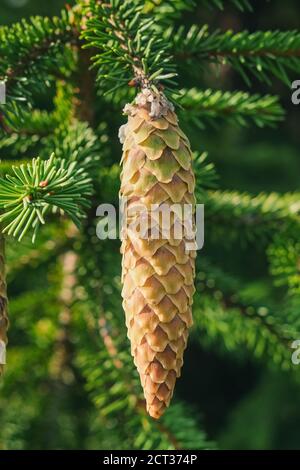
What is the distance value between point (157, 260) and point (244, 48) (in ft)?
1.41

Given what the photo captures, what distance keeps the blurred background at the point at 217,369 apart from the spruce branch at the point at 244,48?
0.56 m

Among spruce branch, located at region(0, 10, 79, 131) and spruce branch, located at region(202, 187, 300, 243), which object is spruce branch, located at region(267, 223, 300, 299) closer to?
spruce branch, located at region(202, 187, 300, 243)

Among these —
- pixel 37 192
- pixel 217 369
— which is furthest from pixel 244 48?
pixel 217 369

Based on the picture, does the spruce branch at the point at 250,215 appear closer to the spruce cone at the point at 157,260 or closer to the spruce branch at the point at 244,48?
the spruce branch at the point at 244,48

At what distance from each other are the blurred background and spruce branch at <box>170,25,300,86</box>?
556mm

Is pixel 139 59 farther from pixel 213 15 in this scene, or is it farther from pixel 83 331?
pixel 213 15

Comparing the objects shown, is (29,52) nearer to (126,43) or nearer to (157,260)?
(126,43)

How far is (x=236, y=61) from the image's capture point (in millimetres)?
1026

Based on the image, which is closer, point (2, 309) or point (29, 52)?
point (2, 309)

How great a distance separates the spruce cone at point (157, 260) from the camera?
73 cm

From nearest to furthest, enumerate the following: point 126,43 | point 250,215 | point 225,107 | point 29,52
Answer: point 126,43 < point 29,52 < point 225,107 < point 250,215

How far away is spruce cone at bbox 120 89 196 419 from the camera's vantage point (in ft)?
2.39

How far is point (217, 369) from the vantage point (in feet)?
9.57

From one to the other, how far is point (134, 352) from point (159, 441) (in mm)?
413
